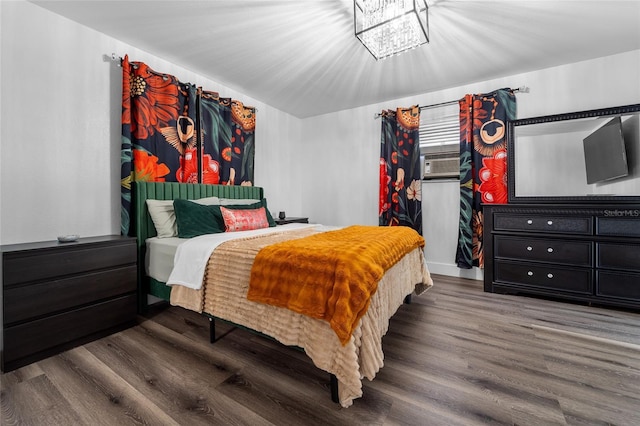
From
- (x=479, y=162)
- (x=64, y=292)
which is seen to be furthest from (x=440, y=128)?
(x=64, y=292)

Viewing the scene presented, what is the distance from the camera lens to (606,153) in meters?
2.84

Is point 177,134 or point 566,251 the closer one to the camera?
point 566,251

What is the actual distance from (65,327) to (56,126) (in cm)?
159

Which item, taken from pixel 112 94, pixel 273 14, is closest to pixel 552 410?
pixel 273 14

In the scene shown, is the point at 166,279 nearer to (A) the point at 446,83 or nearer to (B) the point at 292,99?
(B) the point at 292,99

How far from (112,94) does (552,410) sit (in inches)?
155

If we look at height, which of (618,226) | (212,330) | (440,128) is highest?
(440,128)

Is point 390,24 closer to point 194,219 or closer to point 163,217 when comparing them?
point 194,219

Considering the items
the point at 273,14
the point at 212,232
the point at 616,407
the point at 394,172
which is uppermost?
the point at 273,14

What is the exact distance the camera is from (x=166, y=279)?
7.30 ft

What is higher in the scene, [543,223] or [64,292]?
[543,223]

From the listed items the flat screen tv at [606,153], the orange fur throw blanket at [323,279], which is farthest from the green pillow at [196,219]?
the flat screen tv at [606,153]

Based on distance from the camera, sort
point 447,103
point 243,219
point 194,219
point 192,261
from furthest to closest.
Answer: point 447,103, point 243,219, point 194,219, point 192,261

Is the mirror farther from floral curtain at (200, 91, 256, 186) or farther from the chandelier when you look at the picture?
floral curtain at (200, 91, 256, 186)
